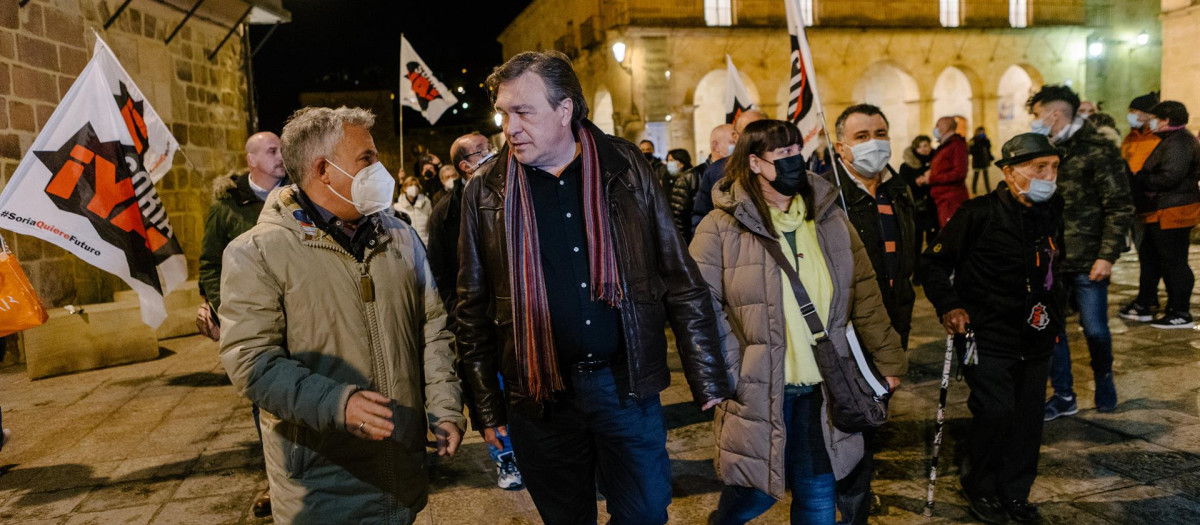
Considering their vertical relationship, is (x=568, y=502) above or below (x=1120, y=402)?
above

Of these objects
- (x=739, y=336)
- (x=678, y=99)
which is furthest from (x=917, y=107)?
(x=739, y=336)

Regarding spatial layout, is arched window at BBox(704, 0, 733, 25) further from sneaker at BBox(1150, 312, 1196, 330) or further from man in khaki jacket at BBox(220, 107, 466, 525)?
man in khaki jacket at BBox(220, 107, 466, 525)

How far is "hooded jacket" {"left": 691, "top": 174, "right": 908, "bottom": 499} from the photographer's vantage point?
2.88 meters

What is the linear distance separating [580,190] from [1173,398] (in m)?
4.75

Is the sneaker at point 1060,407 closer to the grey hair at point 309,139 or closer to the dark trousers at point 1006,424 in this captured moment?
the dark trousers at point 1006,424

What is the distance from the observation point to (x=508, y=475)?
14.1ft

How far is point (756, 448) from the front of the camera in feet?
9.45

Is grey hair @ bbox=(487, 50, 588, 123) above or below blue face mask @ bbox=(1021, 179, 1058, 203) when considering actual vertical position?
above

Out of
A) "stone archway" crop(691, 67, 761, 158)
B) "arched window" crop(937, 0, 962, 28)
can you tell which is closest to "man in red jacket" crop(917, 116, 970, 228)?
"stone archway" crop(691, 67, 761, 158)

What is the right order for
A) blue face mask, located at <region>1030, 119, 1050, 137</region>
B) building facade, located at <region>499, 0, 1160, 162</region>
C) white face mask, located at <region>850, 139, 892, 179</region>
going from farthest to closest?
building facade, located at <region>499, 0, 1160, 162</region>, blue face mask, located at <region>1030, 119, 1050, 137</region>, white face mask, located at <region>850, 139, 892, 179</region>

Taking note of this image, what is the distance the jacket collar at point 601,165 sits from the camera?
2.54 metres

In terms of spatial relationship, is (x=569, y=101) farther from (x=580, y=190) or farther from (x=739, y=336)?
(x=739, y=336)

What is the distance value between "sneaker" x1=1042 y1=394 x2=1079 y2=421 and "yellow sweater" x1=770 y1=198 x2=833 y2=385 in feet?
9.27

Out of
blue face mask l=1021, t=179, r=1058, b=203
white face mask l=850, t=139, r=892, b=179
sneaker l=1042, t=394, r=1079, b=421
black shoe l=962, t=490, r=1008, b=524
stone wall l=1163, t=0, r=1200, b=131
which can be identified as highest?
stone wall l=1163, t=0, r=1200, b=131
